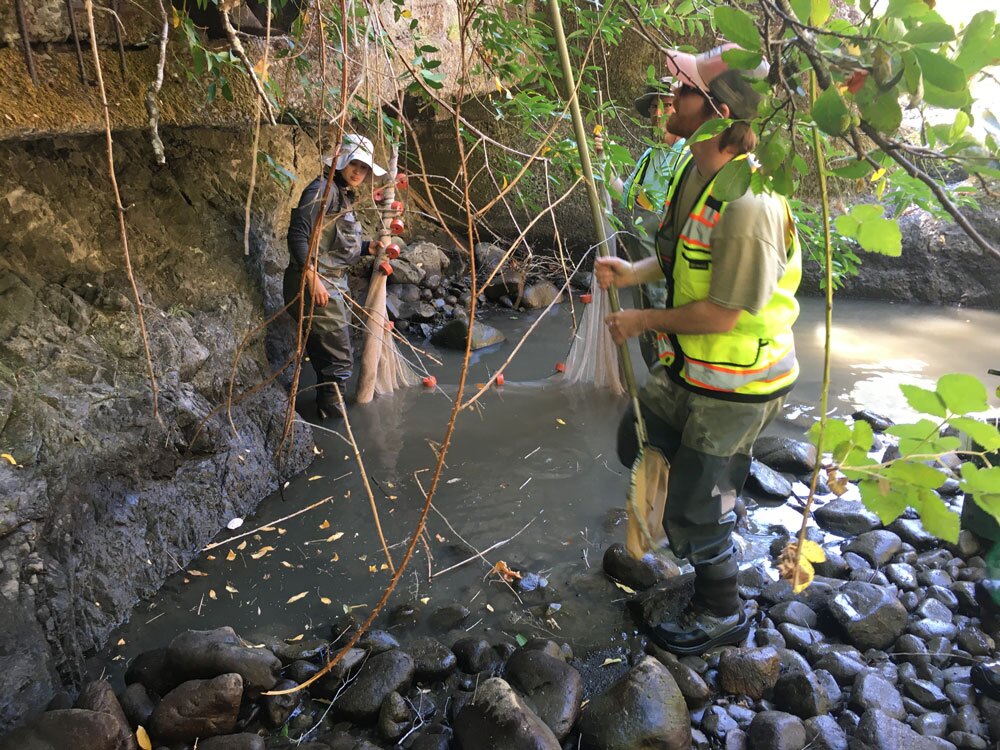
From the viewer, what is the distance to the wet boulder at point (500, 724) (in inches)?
84.1

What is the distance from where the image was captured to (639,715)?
228 centimetres

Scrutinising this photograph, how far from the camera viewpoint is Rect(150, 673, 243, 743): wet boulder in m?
2.29

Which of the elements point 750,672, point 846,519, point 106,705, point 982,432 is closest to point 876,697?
point 750,672

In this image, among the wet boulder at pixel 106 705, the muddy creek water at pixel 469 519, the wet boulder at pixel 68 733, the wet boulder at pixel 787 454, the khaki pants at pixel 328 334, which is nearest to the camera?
the wet boulder at pixel 68 733

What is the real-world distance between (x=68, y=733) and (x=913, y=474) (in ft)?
8.02

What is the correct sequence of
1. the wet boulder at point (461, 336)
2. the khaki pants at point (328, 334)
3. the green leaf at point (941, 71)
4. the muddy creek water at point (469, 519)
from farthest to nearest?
A: the wet boulder at point (461, 336) < the khaki pants at point (328, 334) < the muddy creek water at point (469, 519) < the green leaf at point (941, 71)

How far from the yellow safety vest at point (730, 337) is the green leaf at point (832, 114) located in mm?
1392

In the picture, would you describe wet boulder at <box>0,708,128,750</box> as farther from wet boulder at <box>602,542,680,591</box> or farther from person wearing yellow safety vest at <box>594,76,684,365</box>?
person wearing yellow safety vest at <box>594,76,684,365</box>

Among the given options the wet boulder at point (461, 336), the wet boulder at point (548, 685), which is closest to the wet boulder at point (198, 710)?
the wet boulder at point (548, 685)

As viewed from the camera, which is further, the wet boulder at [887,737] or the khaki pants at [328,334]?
the khaki pants at [328,334]

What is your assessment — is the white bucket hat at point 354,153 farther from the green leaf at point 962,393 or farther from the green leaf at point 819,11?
the green leaf at point 962,393

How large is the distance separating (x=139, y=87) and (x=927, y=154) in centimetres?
303

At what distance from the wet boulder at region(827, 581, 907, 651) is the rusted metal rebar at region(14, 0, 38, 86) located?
3698 mm

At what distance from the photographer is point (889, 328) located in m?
6.91
